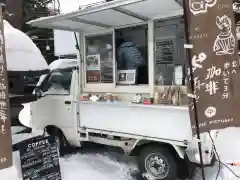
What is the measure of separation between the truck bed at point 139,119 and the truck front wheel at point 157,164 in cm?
27

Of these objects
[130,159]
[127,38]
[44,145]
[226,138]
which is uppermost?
[127,38]

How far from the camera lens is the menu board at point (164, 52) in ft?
14.8

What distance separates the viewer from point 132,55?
4.92 meters

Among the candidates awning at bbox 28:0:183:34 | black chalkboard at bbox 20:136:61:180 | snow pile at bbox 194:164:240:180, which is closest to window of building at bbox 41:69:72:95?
awning at bbox 28:0:183:34

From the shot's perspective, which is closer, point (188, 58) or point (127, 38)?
point (188, 58)

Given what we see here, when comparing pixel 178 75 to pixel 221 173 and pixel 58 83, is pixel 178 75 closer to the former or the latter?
pixel 221 173

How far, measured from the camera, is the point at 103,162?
5.34 metres

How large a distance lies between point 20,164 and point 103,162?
2184mm

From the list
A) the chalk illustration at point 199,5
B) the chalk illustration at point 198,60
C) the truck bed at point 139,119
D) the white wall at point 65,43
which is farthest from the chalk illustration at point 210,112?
the white wall at point 65,43

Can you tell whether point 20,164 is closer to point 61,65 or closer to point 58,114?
point 58,114

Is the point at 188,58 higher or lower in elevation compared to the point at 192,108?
higher

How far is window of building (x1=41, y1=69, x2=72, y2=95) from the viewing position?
566 cm

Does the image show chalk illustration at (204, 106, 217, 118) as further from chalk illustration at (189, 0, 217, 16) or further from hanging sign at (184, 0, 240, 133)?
chalk illustration at (189, 0, 217, 16)

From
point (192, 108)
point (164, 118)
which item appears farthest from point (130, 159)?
point (192, 108)
